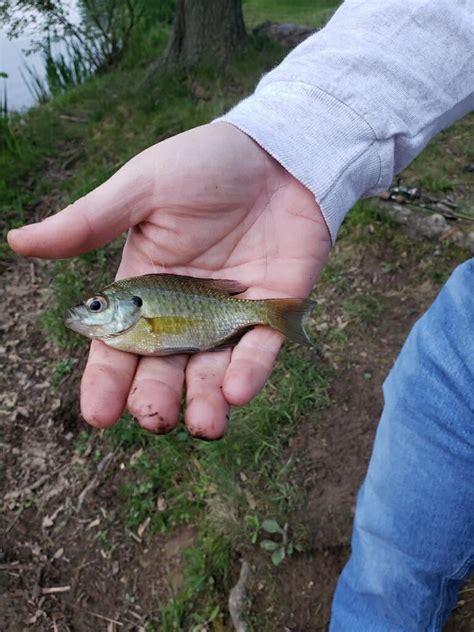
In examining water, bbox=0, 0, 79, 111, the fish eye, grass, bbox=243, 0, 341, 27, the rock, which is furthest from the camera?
grass, bbox=243, 0, 341, 27

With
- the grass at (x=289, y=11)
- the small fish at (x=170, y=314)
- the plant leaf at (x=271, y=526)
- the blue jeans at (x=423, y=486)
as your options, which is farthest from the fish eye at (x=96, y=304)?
the grass at (x=289, y=11)

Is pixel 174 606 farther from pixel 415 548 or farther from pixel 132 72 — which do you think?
pixel 132 72

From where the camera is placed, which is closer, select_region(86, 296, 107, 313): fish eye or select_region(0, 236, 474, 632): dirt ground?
select_region(86, 296, 107, 313): fish eye

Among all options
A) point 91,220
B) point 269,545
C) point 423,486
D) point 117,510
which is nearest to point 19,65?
point 117,510

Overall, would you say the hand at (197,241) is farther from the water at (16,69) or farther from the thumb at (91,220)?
the water at (16,69)

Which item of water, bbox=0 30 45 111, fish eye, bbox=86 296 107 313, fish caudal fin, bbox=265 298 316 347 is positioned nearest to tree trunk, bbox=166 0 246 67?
water, bbox=0 30 45 111

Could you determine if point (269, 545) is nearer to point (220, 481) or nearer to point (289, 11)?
point (220, 481)

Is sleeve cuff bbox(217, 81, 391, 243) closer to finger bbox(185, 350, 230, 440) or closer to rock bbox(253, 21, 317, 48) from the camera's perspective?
finger bbox(185, 350, 230, 440)
